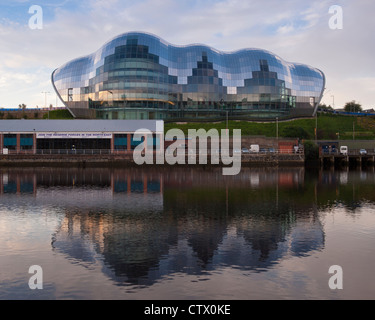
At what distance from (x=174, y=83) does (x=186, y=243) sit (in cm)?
10245

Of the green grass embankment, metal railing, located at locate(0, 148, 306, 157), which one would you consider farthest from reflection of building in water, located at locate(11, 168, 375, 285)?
the green grass embankment

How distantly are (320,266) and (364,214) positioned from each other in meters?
16.4

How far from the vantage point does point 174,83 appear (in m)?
123

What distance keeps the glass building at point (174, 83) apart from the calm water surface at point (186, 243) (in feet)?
252

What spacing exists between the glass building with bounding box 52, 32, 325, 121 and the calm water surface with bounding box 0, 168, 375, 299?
252ft

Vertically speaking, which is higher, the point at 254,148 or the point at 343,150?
the point at 254,148

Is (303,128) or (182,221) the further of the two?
(303,128)

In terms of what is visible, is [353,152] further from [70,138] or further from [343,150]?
[70,138]

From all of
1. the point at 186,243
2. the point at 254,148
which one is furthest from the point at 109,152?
the point at 186,243

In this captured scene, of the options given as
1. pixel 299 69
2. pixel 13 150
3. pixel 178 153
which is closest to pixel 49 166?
pixel 13 150

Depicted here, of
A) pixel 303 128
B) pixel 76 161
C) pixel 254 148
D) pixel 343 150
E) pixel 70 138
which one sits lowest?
pixel 76 161

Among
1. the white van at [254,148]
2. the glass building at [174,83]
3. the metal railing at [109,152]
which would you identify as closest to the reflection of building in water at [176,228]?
the metal railing at [109,152]

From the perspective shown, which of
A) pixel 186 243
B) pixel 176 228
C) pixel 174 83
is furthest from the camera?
pixel 174 83

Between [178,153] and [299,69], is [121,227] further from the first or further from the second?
[299,69]
